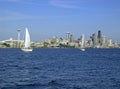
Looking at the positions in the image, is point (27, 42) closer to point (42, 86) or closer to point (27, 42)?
point (27, 42)

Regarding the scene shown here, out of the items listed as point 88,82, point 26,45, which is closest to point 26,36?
point 26,45

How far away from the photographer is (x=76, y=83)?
138 feet

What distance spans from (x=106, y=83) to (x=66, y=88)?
22.5 feet

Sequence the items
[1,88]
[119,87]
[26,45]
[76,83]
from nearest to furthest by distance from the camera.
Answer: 1. [1,88]
2. [119,87]
3. [76,83]
4. [26,45]

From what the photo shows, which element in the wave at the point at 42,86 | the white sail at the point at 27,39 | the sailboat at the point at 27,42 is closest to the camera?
the wave at the point at 42,86

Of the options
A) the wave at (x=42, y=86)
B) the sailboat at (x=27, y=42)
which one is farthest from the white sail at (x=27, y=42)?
the wave at (x=42, y=86)

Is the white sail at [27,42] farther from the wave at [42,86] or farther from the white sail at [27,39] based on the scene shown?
the wave at [42,86]

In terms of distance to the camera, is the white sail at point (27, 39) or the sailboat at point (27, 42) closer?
the sailboat at point (27, 42)

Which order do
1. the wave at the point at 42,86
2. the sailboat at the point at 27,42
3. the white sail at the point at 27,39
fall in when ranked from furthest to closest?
1. the white sail at the point at 27,39
2. the sailboat at the point at 27,42
3. the wave at the point at 42,86

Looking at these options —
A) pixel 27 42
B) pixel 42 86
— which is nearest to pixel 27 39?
pixel 27 42

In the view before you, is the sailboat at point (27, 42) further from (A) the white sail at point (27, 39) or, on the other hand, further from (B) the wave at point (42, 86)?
(B) the wave at point (42, 86)

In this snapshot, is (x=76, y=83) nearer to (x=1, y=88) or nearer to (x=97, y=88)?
(x=97, y=88)

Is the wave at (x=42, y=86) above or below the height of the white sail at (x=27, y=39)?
below

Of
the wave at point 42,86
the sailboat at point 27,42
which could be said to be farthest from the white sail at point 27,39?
the wave at point 42,86
